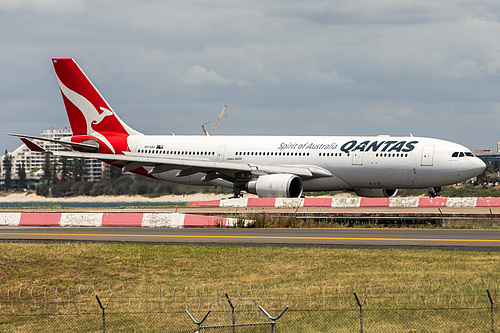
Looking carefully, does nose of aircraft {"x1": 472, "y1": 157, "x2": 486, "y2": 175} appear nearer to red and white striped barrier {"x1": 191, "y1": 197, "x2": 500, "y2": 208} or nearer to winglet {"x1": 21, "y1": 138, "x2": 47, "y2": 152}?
red and white striped barrier {"x1": 191, "y1": 197, "x2": 500, "y2": 208}

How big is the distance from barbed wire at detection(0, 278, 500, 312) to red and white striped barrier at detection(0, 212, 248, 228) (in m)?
13.9

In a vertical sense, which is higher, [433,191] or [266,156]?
[266,156]

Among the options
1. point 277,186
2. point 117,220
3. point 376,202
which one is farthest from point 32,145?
point 376,202

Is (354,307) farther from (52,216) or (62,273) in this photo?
(52,216)

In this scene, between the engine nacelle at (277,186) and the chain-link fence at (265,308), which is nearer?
the chain-link fence at (265,308)

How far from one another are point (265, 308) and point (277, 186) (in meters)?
25.7

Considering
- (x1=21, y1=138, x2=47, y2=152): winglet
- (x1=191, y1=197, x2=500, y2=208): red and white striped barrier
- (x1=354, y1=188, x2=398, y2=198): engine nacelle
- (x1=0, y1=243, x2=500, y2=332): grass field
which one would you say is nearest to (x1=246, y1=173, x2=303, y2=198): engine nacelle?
(x1=191, y1=197, x2=500, y2=208): red and white striped barrier

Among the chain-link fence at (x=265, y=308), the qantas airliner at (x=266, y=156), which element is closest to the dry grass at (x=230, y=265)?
the chain-link fence at (x=265, y=308)

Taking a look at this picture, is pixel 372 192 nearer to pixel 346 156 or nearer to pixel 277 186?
pixel 346 156

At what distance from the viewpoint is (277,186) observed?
138 feet

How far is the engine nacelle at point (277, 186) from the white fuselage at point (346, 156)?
1.59 m

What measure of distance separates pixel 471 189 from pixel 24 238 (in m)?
52.9

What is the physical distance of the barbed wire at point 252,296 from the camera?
1689cm

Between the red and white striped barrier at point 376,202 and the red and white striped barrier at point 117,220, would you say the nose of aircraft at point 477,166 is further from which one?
the red and white striped barrier at point 117,220
